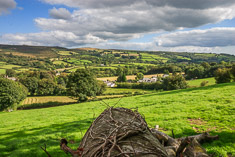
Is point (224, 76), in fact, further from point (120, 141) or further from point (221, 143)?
point (120, 141)

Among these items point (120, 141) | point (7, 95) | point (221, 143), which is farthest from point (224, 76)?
point (7, 95)

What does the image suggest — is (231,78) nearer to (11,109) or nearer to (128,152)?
(128,152)

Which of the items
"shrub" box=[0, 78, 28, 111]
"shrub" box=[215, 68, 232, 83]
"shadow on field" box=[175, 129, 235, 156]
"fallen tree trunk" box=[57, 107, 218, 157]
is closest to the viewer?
"fallen tree trunk" box=[57, 107, 218, 157]

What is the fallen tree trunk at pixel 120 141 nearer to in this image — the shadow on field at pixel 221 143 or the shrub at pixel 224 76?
the shadow on field at pixel 221 143

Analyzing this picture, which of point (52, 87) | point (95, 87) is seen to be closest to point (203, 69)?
point (95, 87)

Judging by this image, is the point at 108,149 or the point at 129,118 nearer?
the point at 108,149

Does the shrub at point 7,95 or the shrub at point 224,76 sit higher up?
the shrub at point 224,76

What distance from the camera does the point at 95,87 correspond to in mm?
46656

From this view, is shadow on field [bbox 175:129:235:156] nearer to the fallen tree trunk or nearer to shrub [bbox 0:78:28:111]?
the fallen tree trunk

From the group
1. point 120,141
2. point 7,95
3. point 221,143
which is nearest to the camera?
point 120,141

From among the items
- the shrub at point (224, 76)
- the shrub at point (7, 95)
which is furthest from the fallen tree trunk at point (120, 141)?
the shrub at point (224, 76)

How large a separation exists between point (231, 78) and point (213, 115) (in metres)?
45.1

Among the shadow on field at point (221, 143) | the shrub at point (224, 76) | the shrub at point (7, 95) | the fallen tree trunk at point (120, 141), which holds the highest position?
the fallen tree trunk at point (120, 141)

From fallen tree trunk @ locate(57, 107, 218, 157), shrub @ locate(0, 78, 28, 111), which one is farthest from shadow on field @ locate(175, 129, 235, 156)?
shrub @ locate(0, 78, 28, 111)
